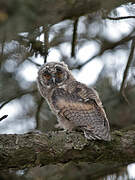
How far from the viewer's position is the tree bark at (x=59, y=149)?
2570 mm

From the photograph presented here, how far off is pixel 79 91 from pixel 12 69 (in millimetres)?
1112

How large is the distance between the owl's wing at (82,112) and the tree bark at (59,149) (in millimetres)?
269

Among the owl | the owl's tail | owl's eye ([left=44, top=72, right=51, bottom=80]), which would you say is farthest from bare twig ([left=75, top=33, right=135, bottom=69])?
the owl's tail

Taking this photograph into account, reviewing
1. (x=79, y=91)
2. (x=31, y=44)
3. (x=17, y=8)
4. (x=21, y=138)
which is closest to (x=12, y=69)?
(x=31, y=44)

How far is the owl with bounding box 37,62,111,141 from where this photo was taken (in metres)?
3.32

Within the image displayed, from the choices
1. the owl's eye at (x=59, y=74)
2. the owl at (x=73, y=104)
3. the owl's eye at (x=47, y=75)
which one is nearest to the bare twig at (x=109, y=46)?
the owl at (x=73, y=104)

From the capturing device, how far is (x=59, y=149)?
272 cm

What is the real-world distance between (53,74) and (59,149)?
197cm

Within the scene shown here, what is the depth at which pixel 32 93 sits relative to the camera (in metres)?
3.91

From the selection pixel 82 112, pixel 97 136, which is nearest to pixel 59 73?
pixel 82 112

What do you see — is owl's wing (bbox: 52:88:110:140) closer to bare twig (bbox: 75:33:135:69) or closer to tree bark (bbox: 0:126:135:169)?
tree bark (bbox: 0:126:135:169)

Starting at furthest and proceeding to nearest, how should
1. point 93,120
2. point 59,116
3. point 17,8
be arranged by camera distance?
point 59,116 → point 93,120 → point 17,8

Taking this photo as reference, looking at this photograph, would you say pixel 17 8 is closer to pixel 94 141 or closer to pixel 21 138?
pixel 21 138

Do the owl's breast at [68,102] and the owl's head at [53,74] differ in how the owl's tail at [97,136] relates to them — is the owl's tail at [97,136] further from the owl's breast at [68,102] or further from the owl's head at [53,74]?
the owl's head at [53,74]
